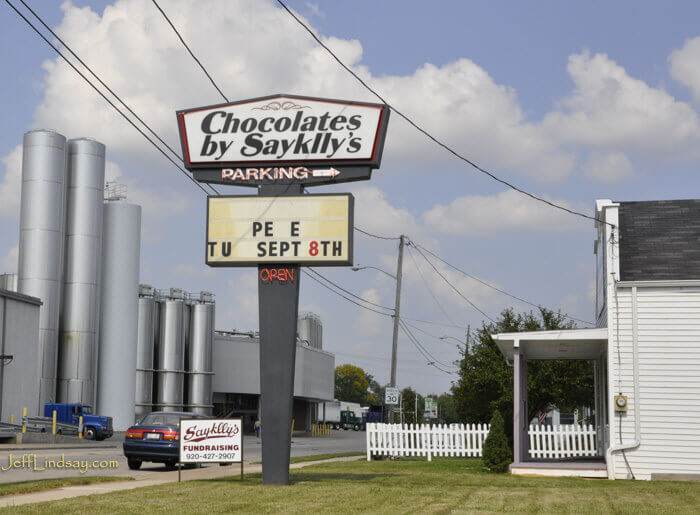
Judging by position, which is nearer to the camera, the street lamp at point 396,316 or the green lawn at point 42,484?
the green lawn at point 42,484

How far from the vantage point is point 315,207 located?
18.7 meters

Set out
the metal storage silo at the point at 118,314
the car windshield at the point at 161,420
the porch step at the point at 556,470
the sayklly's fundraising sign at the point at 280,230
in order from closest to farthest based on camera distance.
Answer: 1. the sayklly's fundraising sign at the point at 280,230
2. the porch step at the point at 556,470
3. the car windshield at the point at 161,420
4. the metal storage silo at the point at 118,314

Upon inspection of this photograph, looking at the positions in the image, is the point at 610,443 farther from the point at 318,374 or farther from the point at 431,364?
the point at 318,374

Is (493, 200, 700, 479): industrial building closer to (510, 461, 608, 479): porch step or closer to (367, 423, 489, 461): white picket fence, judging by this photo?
(510, 461, 608, 479): porch step

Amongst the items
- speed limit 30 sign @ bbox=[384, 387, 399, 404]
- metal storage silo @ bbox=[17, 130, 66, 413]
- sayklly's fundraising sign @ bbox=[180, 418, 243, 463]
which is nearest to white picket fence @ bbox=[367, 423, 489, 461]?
speed limit 30 sign @ bbox=[384, 387, 399, 404]

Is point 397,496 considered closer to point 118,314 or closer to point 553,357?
point 553,357

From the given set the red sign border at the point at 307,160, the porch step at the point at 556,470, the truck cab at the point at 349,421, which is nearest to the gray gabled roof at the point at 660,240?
the porch step at the point at 556,470

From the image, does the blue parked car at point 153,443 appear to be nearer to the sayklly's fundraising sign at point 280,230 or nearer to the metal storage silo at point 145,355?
the sayklly's fundraising sign at point 280,230

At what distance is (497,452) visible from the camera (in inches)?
955

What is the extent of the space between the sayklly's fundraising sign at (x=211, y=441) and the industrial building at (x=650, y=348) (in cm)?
848

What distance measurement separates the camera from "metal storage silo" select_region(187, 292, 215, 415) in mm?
65625

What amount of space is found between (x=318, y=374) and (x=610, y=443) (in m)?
63.5

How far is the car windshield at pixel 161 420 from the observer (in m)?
24.1

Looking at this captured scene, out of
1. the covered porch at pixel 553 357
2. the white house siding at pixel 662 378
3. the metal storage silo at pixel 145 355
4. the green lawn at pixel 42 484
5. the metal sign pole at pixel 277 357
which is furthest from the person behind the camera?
the metal storage silo at pixel 145 355
